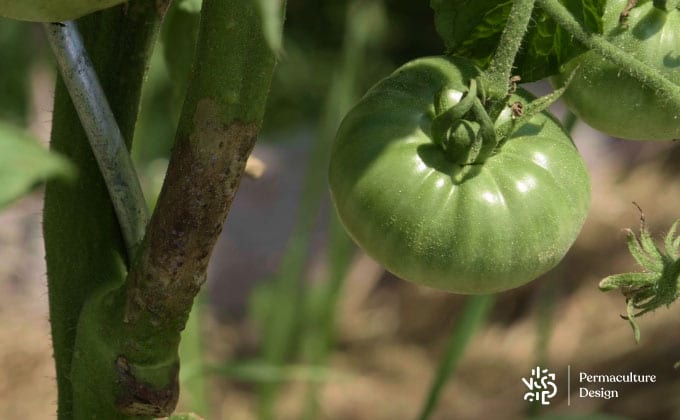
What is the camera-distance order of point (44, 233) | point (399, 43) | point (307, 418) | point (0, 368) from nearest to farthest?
point (44, 233)
point (307, 418)
point (0, 368)
point (399, 43)

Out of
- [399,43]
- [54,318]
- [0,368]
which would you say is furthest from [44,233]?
[399,43]

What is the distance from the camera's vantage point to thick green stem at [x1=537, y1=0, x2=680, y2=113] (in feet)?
1.62

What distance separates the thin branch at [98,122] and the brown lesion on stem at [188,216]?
4cm

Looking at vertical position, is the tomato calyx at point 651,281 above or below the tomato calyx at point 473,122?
below

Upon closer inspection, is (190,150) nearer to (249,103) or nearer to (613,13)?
(249,103)

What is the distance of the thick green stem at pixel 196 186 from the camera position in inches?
17.6

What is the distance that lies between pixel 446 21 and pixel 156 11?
171mm

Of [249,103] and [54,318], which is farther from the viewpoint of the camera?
[54,318]

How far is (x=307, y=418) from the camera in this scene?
1643mm

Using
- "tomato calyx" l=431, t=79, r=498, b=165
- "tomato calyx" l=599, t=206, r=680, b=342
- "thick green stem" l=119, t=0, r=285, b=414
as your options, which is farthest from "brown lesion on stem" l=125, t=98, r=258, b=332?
"tomato calyx" l=599, t=206, r=680, b=342

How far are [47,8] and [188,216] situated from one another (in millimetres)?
141

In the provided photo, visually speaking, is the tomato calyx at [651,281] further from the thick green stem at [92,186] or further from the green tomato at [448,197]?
the thick green stem at [92,186]

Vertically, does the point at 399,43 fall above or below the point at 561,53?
above

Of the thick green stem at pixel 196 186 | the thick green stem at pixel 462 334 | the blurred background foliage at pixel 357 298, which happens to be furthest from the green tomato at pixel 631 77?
the blurred background foliage at pixel 357 298
